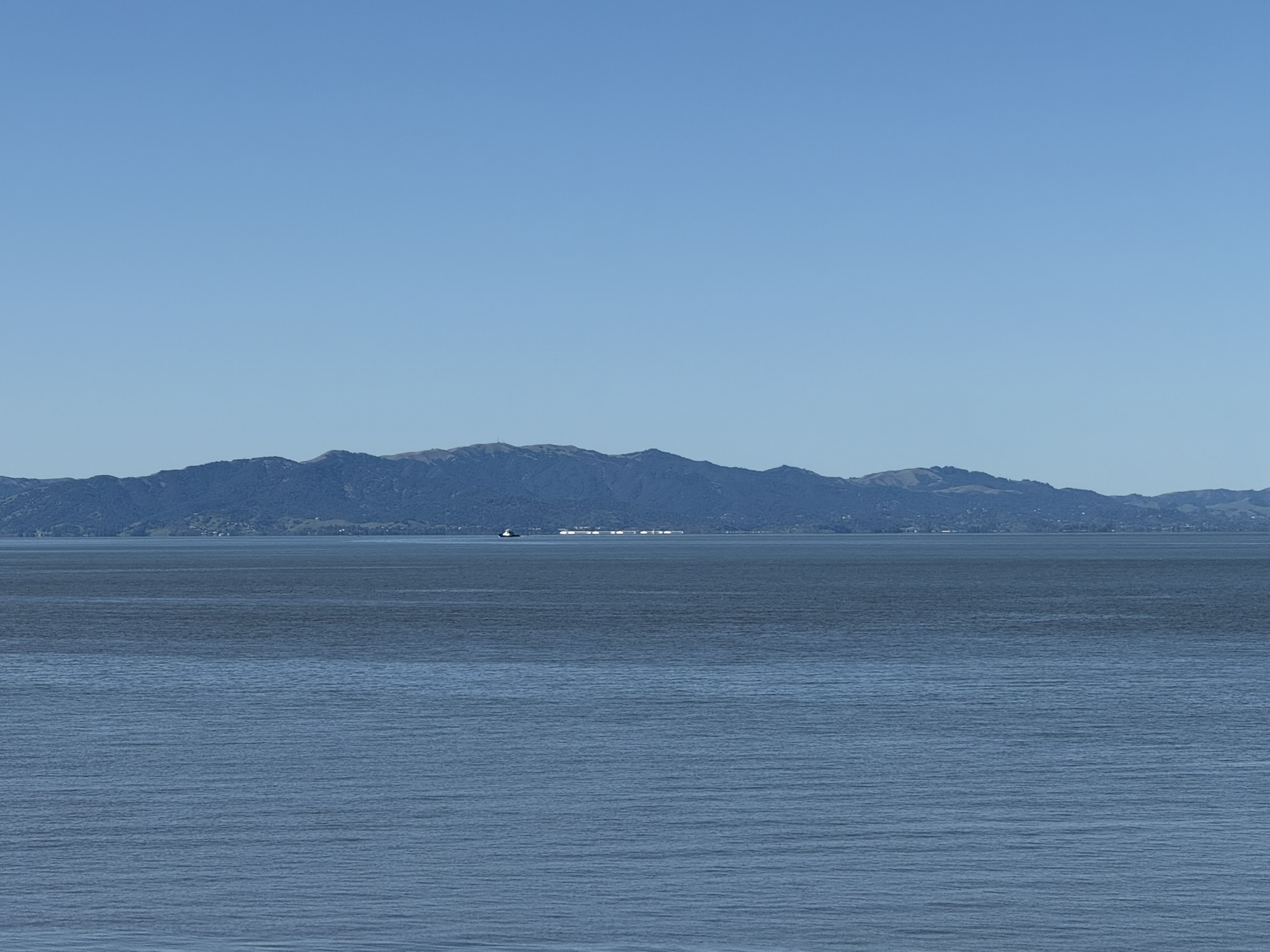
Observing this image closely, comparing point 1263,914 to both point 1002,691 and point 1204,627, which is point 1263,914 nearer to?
point 1002,691

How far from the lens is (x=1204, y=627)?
346ft

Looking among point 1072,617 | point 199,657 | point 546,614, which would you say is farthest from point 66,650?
point 1072,617

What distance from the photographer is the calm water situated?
27156 millimetres

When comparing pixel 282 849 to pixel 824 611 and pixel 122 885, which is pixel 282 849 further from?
pixel 824 611

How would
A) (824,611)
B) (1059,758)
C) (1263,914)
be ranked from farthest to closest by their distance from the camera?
(824,611) → (1059,758) → (1263,914)

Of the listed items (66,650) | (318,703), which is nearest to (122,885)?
(318,703)

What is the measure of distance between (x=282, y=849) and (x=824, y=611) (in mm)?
95198

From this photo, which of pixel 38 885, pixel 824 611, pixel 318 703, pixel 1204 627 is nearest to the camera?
pixel 38 885

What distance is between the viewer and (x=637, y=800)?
38094mm

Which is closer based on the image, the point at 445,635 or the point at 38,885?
the point at 38,885

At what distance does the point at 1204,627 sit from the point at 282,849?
84.2 meters

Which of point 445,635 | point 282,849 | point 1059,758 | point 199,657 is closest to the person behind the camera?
point 282,849

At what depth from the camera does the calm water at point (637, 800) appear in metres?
27.2

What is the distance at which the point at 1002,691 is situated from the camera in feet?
207
